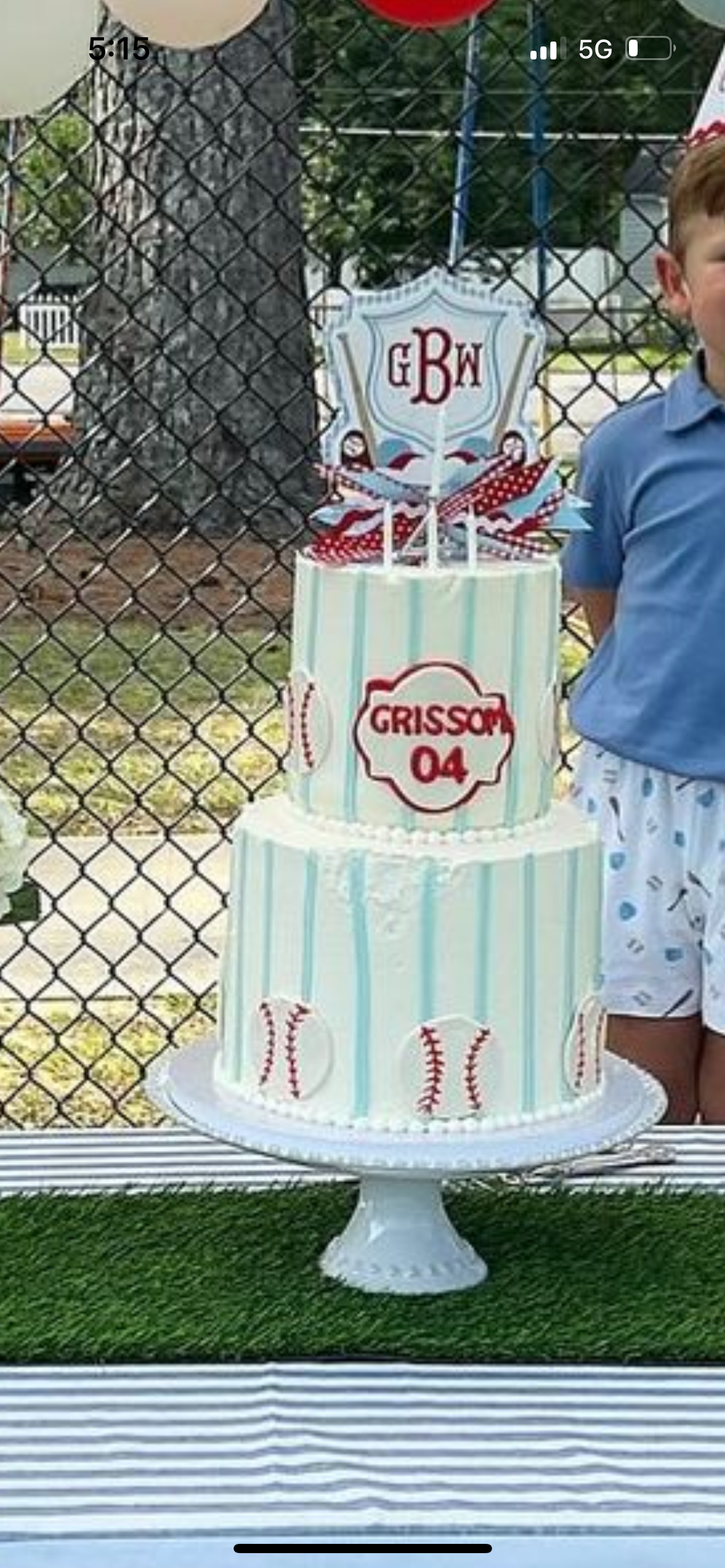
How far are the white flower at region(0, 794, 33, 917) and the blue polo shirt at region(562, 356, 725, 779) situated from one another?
70cm

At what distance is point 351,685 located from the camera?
1.67 metres

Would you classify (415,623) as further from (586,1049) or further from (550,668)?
(586,1049)

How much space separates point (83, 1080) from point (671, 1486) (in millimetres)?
2478

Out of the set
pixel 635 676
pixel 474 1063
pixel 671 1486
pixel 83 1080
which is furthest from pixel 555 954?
pixel 83 1080

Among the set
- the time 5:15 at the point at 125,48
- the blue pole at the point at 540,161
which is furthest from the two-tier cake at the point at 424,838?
the time 5:15 at the point at 125,48

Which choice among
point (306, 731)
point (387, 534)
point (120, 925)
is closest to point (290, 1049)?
point (306, 731)

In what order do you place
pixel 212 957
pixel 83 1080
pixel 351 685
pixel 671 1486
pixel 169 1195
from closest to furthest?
1. pixel 671 1486
2. pixel 351 685
3. pixel 169 1195
4. pixel 83 1080
5. pixel 212 957

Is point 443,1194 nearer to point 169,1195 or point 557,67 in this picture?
point 169,1195

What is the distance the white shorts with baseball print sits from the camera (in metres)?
2.33

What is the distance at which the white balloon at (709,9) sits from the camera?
2.34 meters

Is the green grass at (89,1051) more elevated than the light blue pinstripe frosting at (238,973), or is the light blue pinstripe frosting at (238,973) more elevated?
the light blue pinstripe frosting at (238,973)

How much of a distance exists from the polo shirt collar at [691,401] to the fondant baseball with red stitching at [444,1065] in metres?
0.84

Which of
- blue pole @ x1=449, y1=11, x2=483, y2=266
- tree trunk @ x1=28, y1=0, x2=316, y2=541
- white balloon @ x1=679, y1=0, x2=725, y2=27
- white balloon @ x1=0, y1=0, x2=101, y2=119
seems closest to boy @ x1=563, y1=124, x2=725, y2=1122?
white balloon @ x1=679, y1=0, x2=725, y2=27

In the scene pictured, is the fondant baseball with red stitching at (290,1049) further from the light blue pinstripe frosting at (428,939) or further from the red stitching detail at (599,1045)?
the red stitching detail at (599,1045)
